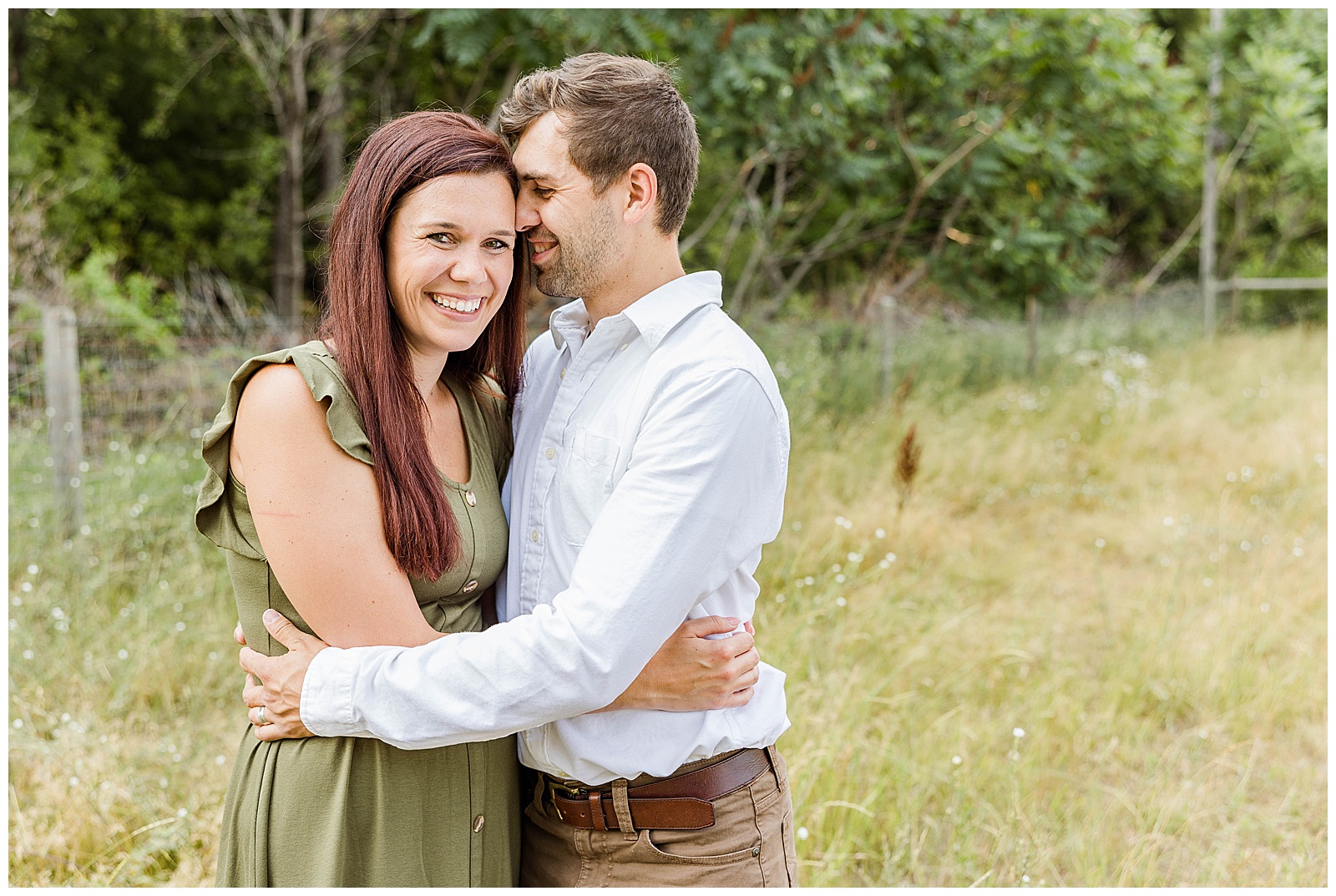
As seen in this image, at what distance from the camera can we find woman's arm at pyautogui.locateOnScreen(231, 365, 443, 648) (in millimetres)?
1567

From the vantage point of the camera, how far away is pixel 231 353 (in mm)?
6773

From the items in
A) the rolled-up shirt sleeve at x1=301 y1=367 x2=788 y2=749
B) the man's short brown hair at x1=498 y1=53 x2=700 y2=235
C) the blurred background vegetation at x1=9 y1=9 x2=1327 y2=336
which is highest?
the blurred background vegetation at x1=9 y1=9 x2=1327 y2=336

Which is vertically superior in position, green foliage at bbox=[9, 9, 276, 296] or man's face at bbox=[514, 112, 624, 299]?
green foliage at bbox=[9, 9, 276, 296]

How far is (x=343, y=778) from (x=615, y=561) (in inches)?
25.4

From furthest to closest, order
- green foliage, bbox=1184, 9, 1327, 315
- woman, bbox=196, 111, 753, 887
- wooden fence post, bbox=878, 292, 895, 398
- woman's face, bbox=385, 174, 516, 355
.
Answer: green foliage, bbox=1184, 9, 1327, 315 → wooden fence post, bbox=878, 292, 895, 398 → woman's face, bbox=385, 174, 516, 355 → woman, bbox=196, 111, 753, 887

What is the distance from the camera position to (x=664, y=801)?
5.80 ft

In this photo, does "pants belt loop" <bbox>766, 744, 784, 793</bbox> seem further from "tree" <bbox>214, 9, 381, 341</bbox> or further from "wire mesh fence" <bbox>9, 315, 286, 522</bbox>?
"tree" <bbox>214, 9, 381, 341</bbox>

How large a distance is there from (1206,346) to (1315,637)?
1013 cm

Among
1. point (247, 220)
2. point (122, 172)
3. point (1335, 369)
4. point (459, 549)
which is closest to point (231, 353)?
point (459, 549)

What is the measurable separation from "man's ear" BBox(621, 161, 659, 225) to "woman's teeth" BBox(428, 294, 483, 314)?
318mm

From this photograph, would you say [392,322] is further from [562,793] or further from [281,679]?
[562,793]

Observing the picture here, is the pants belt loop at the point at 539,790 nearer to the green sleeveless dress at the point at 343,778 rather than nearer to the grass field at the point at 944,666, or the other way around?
the green sleeveless dress at the point at 343,778

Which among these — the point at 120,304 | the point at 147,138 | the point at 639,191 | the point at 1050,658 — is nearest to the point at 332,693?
the point at 639,191

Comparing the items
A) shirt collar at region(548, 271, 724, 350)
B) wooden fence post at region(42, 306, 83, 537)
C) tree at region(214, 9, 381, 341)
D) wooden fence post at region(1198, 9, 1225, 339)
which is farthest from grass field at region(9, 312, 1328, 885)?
wooden fence post at region(1198, 9, 1225, 339)
